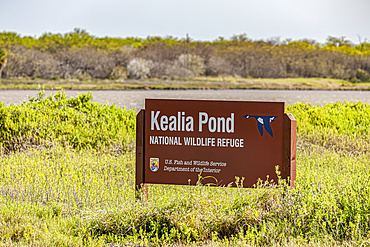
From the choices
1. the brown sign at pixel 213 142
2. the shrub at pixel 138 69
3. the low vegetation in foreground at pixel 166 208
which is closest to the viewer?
the low vegetation in foreground at pixel 166 208

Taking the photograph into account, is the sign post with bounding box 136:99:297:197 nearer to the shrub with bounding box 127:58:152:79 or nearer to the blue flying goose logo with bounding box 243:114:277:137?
the blue flying goose logo with bounding box 243:114:277:137

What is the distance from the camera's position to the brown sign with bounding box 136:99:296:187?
4992 millimetres

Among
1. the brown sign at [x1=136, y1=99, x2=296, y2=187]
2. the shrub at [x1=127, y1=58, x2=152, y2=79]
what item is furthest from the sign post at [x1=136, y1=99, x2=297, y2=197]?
the shrub at [x1=127, y1=58, x2=152, y2=79]

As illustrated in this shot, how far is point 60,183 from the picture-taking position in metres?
6.34

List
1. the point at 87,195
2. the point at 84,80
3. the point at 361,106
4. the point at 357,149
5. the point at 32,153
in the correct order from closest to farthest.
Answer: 1. the point at 87,195
2. the point at 32,153
3. the point at 357,149
4. the point at 361,106
5. the point at 84,80

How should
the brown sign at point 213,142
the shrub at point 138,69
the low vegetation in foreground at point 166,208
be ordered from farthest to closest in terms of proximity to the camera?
the shrub at point 138,69 < the brown sign at point 213,142 < the low vegetation in foreground at point 166,208

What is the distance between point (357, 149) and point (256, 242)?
18.4 ft

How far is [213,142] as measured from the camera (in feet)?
16.6

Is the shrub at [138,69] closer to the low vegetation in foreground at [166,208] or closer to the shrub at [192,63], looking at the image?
the shrub at [192,63]

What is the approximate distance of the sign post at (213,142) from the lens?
499cm

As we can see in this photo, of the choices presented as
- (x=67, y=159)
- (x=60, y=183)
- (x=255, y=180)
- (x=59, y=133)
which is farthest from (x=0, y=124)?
(x=255, y=180)

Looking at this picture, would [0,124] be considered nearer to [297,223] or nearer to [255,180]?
[255,180]

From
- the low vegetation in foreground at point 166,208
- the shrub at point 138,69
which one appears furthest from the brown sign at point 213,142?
the shrub at point 138,69

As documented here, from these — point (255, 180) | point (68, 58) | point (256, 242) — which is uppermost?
point (68, 58)
